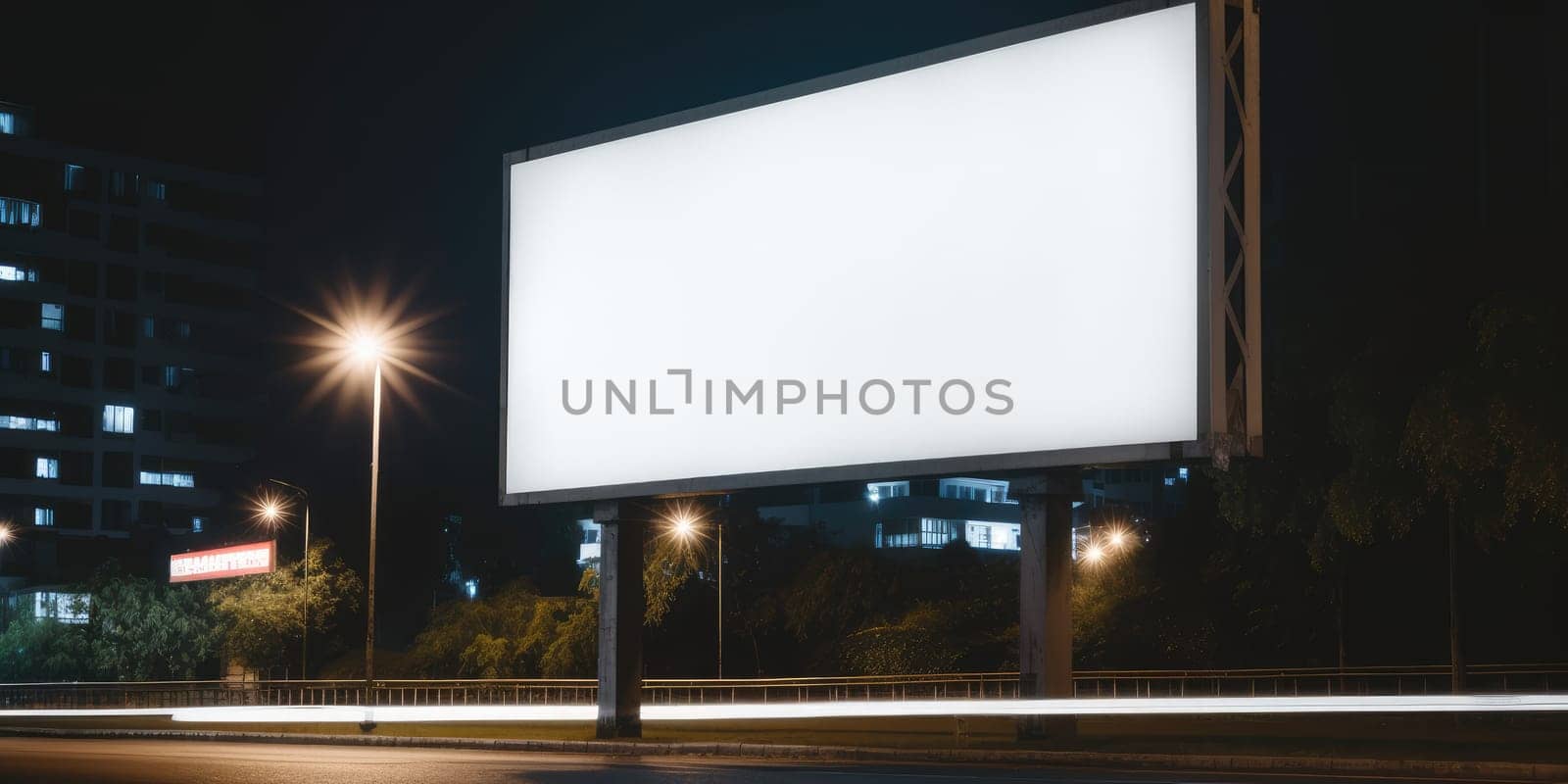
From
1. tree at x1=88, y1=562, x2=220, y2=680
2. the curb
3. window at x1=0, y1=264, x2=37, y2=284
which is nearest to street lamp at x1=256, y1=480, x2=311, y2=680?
tree at x1=88, y1=562, x2=220, y2=680

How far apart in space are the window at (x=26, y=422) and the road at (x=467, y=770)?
95812 mm

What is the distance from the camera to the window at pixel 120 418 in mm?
118000

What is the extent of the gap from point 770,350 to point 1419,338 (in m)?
11.7

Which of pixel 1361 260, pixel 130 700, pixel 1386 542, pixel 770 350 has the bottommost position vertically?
pixel 130 700

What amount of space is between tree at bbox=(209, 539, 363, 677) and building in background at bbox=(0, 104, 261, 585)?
41464mm

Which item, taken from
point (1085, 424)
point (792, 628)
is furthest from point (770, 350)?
point (792, 628)

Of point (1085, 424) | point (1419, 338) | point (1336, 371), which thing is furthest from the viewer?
point (1336, 371)

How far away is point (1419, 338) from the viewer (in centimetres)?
2856

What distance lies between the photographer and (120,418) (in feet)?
391

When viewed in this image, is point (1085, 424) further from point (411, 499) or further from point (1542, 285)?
point (411, 499)

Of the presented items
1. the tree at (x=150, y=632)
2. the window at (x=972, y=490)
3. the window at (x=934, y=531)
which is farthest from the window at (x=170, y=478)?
the tree at (x=150, y=632)

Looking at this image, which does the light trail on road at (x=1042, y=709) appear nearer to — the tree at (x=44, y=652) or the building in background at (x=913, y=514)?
the tree at (x=44, y=652)

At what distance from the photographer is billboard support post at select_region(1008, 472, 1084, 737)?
76.3ft

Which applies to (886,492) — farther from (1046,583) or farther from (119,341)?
(1046,583)
